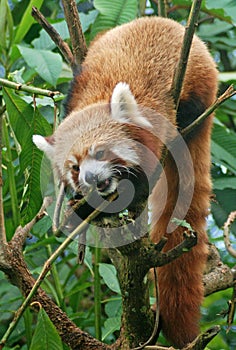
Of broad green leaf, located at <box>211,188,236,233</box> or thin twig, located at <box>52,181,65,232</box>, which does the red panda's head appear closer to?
thin twig, located at <box>52,181,65,232</box>

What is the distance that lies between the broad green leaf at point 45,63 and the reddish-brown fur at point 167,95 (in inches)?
7.6

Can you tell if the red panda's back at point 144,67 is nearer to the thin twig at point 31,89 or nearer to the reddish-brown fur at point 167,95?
the reddish-brown fur at point 167,95

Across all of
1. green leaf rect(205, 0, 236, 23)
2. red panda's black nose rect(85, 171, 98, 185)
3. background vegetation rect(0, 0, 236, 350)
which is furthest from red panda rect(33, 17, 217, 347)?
green leaf rect(205, 0, 236, 23)

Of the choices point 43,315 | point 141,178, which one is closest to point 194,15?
point 141,178

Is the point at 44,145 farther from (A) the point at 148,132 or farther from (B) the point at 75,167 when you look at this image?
(A) the point at 148,132

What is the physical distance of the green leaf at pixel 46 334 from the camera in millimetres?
1642

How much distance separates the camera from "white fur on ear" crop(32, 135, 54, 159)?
6.27ft

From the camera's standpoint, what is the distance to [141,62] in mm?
2311

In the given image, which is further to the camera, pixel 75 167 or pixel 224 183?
pixel 224 183

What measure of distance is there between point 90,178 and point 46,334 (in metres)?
0.55

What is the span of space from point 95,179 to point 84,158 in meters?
0.12

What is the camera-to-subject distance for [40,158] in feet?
6.27

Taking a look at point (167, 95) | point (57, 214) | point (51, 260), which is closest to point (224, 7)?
point (167, 95)

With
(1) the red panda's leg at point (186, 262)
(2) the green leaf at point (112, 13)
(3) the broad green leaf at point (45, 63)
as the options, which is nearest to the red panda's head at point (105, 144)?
(1) the red panda's leg at point (186, 262)
